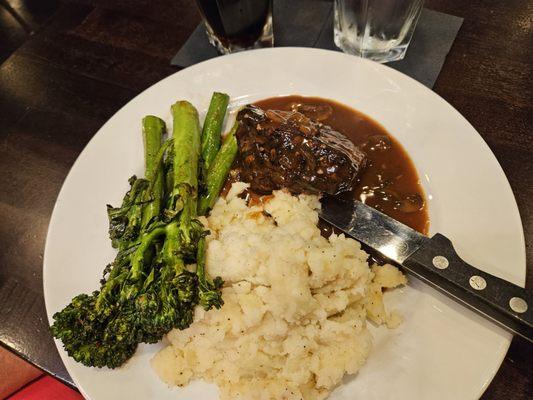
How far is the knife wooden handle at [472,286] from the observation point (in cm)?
213

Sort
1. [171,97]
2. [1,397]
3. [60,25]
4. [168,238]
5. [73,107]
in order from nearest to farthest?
[168,238] < [1,397] < [171,97] < [73,107] < [60,25]

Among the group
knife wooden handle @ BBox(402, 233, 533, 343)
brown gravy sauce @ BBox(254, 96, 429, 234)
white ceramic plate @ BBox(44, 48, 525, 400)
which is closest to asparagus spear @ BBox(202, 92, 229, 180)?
white ceramic plate @ BBox(44, 48, 525, 400)

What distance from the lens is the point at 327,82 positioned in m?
3.47

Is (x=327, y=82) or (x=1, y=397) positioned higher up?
(x=327, y=82)

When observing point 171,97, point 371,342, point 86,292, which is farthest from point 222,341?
point 171,97

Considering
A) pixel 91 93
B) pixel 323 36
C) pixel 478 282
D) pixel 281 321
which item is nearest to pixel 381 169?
pixel 478 282

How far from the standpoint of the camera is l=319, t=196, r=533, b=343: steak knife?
216 centimetres

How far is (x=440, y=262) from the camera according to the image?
239cm

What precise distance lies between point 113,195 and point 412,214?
7.03ft

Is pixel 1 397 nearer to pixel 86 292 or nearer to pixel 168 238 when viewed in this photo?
pixel 86 292

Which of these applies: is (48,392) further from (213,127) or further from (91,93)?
(91,93)

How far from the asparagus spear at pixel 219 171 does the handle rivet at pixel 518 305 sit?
197cm

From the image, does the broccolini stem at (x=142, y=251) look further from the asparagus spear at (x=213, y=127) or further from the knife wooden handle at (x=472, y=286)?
the knife wooden handle at (x=472, y=286)

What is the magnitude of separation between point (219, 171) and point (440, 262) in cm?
166
